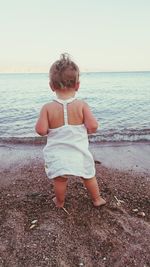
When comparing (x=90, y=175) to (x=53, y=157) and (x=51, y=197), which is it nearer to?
(x=53, y=157)

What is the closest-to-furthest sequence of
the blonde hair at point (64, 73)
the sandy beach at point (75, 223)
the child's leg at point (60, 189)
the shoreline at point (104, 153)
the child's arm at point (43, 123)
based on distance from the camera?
the sandy beach at point (75, 223) → the blonde hair at point (64, 73) → the child's arm at point (43, 123) → the child's leg at point (60, 189) → the shoreline at point (104, 153)

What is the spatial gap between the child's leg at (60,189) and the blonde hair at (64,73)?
1023mm

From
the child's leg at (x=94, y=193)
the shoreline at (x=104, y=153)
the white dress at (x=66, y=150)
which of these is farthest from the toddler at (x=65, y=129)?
the shoreline at (x=104, y=153)

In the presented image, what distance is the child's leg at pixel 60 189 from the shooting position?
3.65m

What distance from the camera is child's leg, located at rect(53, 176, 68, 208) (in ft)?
12.0

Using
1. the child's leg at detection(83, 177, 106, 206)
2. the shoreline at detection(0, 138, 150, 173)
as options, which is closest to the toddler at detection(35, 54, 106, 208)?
the child's leg at detection(83, 177, 106, 206)

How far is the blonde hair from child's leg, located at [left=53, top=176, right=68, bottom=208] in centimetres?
102

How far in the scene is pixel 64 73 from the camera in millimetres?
3398

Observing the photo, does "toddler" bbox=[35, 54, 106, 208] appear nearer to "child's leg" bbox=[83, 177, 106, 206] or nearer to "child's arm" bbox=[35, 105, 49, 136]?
"child's arm" bbox=[35, 105, 49, 136]

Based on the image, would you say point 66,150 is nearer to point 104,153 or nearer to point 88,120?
point 88,120

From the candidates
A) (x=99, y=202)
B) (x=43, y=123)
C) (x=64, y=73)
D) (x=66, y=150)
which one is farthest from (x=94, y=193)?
(x=64, y=73)

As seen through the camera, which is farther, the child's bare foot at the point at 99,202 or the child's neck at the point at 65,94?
the child's bare foot at the point at 99,202

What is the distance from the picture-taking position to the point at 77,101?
3.56 m

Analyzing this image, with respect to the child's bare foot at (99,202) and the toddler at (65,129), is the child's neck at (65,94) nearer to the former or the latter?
the toddler at (65,129)
